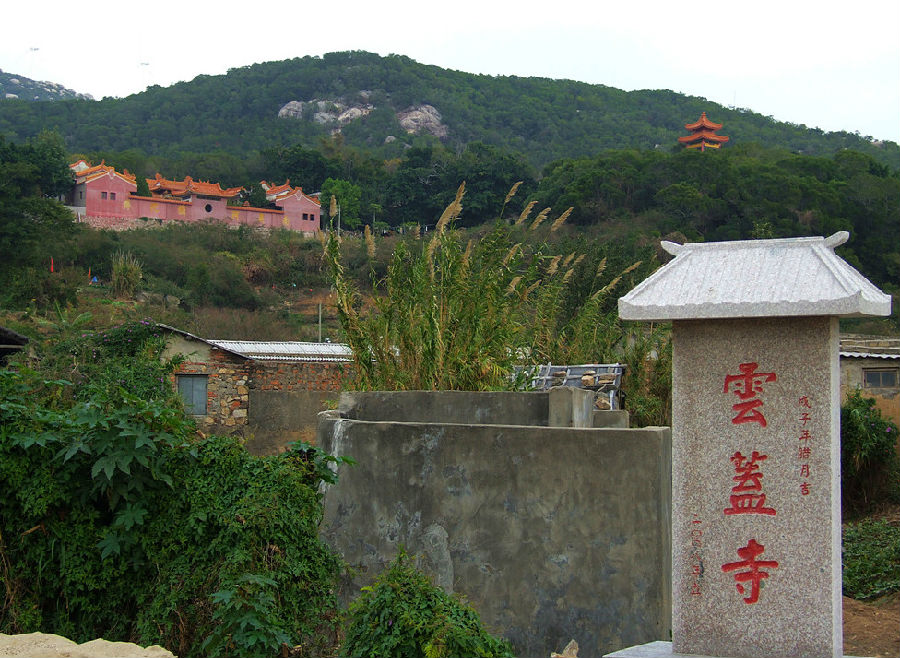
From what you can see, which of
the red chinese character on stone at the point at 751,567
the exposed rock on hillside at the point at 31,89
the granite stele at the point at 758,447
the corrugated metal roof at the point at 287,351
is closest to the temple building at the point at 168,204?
the corrugated metal roof at the point at 287,351

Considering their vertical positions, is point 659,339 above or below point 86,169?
below

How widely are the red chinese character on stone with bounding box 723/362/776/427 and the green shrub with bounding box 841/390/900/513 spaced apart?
328 inches

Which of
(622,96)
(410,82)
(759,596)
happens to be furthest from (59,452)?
(410,82)

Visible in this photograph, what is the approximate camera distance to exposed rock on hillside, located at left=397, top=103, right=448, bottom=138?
8344 centimetres

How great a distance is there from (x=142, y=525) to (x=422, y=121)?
82.7m

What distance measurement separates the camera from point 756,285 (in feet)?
16.3

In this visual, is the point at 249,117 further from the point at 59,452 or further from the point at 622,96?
the point at 59,452

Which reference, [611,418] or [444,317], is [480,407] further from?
[611,418]

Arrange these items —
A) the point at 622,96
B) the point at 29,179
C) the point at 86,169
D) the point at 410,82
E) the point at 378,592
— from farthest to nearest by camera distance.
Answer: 1. the point at 410,82
2. the point at 622,96
3. the point at 86,169
4. the point at 29,179
5. the point at 378,592

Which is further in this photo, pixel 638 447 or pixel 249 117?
pixel 249 117

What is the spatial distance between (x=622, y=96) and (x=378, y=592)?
3365 inches

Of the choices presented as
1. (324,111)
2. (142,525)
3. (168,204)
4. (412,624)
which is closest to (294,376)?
(142,525)

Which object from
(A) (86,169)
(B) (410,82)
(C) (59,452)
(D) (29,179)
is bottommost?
(C) (59,452)

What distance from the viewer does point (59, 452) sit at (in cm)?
470
